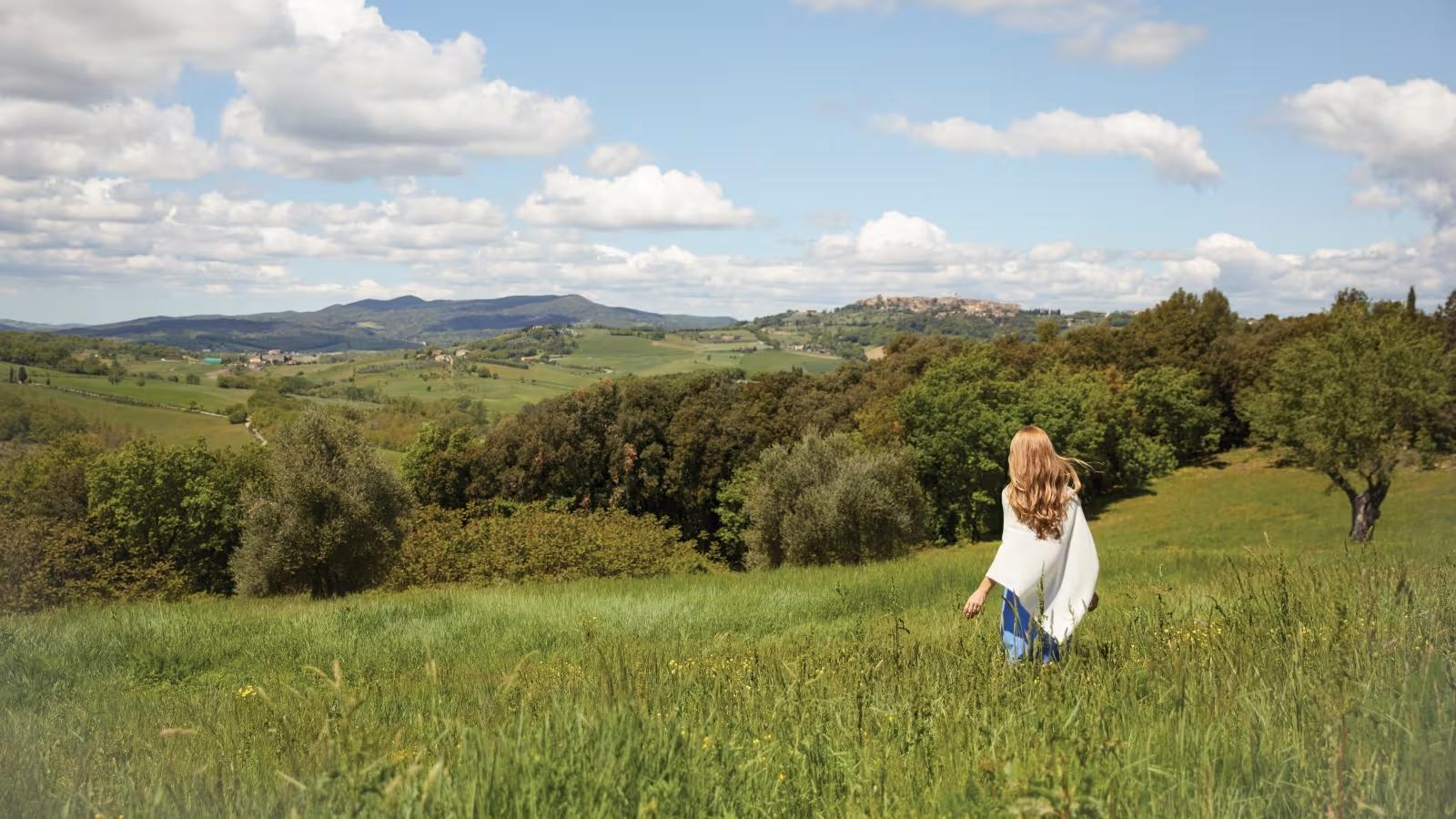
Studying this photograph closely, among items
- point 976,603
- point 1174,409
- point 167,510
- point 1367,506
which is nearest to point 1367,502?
point 1367,506

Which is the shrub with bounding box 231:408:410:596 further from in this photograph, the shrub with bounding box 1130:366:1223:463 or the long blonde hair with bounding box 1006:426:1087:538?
the shrub with bounding box 1130:366:1223:463

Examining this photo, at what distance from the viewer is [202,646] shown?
10031mm

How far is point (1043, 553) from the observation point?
564 cm

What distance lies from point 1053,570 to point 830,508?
3333 centimetres

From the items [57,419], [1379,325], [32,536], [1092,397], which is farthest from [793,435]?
[57,419]

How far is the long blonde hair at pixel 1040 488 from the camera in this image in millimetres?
5695

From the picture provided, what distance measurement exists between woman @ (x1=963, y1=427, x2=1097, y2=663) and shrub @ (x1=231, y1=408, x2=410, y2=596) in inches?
1269

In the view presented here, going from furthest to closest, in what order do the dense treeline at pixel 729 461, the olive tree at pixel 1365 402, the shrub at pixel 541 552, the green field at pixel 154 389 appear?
the green field at pixel 154 389 → the dense treeline at pixel 729 461 → the shrub at pixel 541 552 → the olive tree at pixel 1365 402

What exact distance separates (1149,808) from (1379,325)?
40.1 m

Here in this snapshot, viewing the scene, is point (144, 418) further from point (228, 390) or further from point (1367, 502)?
point (1367, 502)

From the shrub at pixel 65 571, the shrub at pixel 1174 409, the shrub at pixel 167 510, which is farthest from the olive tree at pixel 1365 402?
the shrub at pixel 167 510

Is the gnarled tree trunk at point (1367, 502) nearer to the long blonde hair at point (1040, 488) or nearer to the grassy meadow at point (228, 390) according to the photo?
the long blonde hair at point (1040, 488)

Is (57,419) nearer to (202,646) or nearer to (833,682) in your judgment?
(202,646)

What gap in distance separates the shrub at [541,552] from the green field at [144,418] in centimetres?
6977
